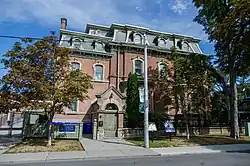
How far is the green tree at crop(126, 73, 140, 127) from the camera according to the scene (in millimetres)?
20109

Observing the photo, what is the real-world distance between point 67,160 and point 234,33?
16.6m

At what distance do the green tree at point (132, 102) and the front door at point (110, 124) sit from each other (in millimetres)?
1809

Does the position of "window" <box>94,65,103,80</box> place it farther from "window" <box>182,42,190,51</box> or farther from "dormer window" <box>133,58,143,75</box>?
"window" <box>182,42,190,51</box>

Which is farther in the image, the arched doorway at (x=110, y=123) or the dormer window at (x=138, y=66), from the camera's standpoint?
the dormer window at (x=138, y=66)

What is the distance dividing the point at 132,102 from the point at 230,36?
10.6 meters

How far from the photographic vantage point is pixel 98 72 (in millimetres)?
24000

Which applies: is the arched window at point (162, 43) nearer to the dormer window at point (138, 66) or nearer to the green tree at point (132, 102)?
the dormer window at point (138, 66)

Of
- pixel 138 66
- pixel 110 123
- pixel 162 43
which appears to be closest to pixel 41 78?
pixel 110 123

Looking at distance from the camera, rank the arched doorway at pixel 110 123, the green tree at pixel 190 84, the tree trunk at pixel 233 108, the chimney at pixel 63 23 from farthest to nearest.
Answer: the chimney at pixel 63 23 → the arched doorway at pixel 110 123 → the green tree at pixel 190 84 → the tree trunk at pixel 233 108

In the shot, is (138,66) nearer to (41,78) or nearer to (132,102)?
(132,102)

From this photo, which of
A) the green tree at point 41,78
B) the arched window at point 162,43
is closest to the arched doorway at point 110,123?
the green tree at point 41,78

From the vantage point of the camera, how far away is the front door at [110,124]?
18469 mm

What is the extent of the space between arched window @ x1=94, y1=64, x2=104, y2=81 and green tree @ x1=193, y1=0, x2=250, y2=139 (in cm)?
1127

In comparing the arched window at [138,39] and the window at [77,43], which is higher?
the arched window at [138,39]
